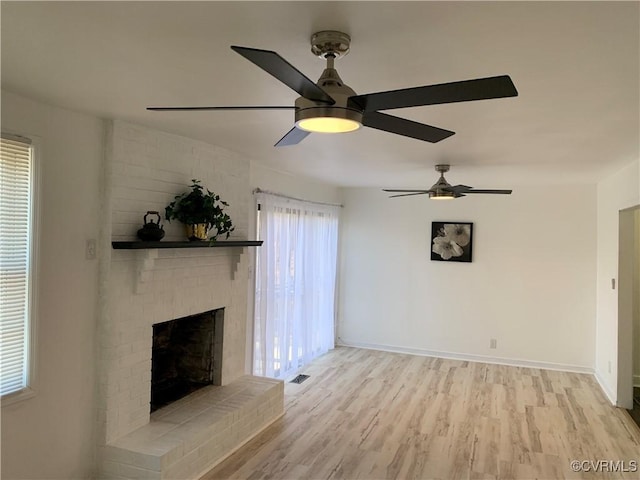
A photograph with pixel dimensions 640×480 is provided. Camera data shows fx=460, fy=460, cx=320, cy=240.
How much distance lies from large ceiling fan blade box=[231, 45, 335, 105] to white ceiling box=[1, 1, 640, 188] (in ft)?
0.89

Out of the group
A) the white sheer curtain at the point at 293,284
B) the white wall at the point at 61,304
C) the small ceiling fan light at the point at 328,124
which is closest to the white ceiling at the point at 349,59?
the white wall at the point at 61,304

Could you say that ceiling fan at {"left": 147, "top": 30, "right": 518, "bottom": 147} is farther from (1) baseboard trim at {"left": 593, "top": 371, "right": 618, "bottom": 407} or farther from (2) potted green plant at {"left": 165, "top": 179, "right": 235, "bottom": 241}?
(1) baseboard trim at {"left": 593, "top": 371, "right": 618, "bottom": 407}

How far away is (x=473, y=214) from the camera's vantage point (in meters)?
6.46

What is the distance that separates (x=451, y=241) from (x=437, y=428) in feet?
9.96

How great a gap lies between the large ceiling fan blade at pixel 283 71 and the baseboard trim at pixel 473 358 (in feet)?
18.9

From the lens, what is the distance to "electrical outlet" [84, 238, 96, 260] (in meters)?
2.95

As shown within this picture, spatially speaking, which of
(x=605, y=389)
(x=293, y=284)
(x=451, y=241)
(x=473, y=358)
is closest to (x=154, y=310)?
(x=293, y=284)

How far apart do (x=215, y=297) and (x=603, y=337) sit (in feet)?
14.9

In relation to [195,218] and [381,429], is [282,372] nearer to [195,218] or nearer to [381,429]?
[381,429]

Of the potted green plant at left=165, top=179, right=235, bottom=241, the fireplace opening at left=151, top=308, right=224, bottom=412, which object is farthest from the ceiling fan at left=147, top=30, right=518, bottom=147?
the fireplace opening at left=151, top=308, right=224, bottom=412

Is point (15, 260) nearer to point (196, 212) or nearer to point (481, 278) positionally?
point (196, 212)

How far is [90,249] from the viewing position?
2967 mm

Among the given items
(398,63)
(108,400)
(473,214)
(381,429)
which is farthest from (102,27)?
(473,214)

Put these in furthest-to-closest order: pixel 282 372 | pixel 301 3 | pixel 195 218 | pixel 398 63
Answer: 1. pixel 282 372
2. pixel 195 218
3. pixel 398 63
4. pixel 301 3
